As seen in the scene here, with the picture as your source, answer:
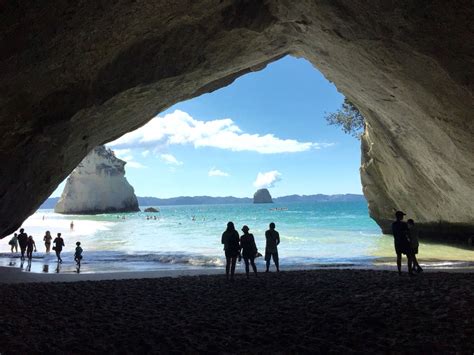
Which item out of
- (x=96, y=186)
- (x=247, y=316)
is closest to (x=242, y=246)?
(x=247, y=316)

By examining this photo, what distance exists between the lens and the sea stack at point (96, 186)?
9119cm

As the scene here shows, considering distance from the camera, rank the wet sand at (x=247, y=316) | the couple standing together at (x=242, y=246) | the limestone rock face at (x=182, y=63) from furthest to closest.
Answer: the couple standing together at (x=242, y=246)
the limestone rock face at (x=182, y=63)
the wet sand at (x=247, y=316)

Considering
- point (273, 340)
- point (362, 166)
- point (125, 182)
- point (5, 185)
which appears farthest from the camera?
point (125, 182)

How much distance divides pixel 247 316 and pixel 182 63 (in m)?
6.27

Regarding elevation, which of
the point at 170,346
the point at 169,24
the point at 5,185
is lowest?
the point at 170,346

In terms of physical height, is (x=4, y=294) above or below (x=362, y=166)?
below

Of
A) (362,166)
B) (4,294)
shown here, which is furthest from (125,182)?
(4,294)

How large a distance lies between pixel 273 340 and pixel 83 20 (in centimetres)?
538

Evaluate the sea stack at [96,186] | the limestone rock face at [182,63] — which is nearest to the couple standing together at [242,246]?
the limestone rock face at [182,63]

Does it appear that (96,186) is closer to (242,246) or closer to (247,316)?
(242,246)

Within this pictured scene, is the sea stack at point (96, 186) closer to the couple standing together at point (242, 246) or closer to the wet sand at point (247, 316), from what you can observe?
the couple standing together at point (242, 246)

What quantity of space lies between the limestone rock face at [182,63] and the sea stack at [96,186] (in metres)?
83.6

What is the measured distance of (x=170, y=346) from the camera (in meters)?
4.89

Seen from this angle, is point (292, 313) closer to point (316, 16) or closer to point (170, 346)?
point (170, 346)
